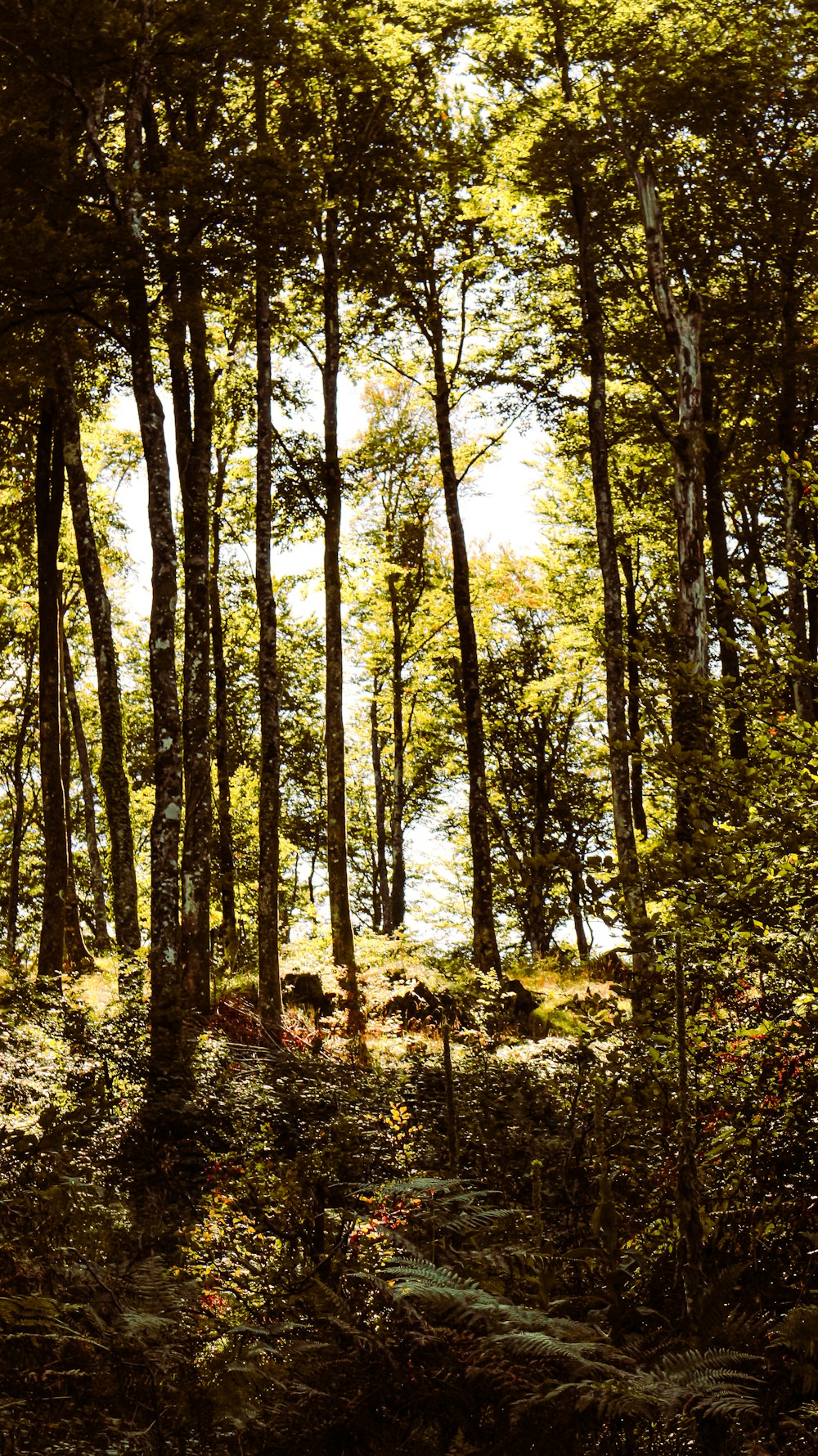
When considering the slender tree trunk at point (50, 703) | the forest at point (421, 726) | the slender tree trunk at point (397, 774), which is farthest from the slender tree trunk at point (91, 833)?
the slender tree trunk at point (397, 774)

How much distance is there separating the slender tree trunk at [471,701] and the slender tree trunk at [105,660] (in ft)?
16.6

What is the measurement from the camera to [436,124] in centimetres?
1706

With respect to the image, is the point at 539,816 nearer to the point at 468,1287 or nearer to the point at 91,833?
the point at 91,833

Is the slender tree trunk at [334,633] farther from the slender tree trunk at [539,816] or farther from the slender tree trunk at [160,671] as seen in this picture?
the slender tree trunk at [539,816]

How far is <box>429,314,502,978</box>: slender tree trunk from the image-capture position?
16.3 m

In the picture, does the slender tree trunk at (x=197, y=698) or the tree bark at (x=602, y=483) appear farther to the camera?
the tree bark at (x=602, y=483)

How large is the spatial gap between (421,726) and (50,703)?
1645 centimetres

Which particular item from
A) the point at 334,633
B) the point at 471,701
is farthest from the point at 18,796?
the point at 471,701

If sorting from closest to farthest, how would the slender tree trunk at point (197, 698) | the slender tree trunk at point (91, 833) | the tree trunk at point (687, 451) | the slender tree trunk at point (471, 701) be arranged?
the tree trunk at point (687, 451) < the slender tree trunk at point (197, 698) < the slender tree trunk at point (471, 701) < the slender tree trunk at point (91, 833)

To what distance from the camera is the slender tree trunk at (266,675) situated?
13.8 metres

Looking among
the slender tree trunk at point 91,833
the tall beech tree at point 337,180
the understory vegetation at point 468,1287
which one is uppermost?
the tall beech tree at point 337,180

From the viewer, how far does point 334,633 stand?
1586 centimetres

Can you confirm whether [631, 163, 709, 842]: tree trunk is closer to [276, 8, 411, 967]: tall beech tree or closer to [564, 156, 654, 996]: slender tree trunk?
[564, 156, 654, 996]: slender tree trunk

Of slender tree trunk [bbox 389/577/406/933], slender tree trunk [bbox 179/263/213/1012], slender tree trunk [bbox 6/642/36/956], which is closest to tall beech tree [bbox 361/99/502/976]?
slender tree trunk [bbox 179/263/213/1012]
